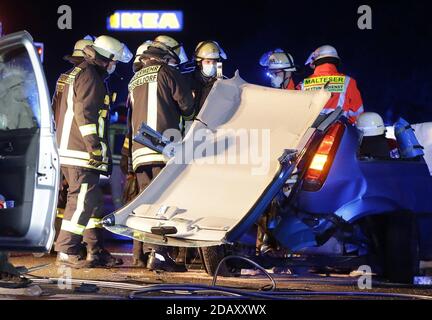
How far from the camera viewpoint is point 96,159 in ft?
28.1

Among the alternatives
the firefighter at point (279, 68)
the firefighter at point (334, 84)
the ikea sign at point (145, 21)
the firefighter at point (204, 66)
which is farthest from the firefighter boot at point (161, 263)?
the ikea sign at point (145, 21)

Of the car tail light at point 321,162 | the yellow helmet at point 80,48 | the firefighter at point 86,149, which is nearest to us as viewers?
the car tail light at point 321,162

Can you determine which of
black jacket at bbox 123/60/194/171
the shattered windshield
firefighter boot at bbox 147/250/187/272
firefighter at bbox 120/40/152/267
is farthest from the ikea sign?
the shattered windshield

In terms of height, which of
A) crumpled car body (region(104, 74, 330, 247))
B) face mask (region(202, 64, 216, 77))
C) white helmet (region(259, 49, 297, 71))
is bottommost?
crumpled car body (region(104, 74, 330, 247))

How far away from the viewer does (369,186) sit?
7000mm

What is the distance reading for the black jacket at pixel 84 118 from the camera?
337 inches

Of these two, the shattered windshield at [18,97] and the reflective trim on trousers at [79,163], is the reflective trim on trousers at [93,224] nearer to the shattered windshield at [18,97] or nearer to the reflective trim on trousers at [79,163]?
the reflective trim on trousers at [79,163]

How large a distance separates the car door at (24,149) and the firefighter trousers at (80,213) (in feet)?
6.63

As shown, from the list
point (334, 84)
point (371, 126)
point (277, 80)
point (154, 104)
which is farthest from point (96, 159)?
point (334, 84)

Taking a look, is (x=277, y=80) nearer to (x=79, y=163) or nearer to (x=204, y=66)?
(x=204, y=66)

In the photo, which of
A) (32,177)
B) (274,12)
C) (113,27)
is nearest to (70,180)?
(32,177)

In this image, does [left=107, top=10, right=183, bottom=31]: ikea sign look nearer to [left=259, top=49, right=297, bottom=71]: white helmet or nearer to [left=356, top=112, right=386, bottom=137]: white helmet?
[left=259, top=49, right=297, bottom=71]: white helmet

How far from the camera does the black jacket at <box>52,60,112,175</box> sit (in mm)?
8570

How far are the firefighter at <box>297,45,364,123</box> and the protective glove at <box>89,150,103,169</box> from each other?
2.23 meters
